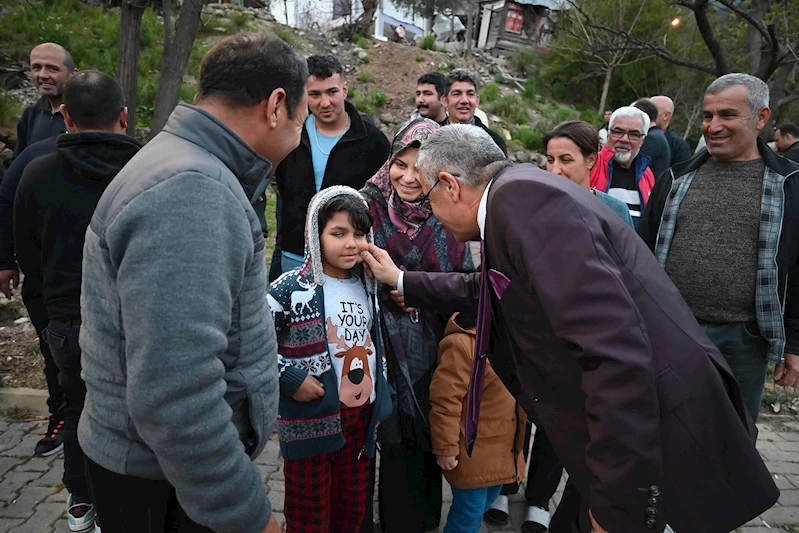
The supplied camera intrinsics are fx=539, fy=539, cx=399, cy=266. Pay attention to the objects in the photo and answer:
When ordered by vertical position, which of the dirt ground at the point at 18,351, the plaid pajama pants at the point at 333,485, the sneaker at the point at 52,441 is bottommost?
the dirt ground at the point at 18,351

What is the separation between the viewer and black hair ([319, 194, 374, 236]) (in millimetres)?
2422

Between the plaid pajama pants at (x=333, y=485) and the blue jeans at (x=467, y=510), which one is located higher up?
the plaid pajama pants at (x=333, y=485)

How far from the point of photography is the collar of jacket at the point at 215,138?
4.47 feet

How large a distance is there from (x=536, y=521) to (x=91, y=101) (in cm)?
311

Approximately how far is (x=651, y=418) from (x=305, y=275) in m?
1.49

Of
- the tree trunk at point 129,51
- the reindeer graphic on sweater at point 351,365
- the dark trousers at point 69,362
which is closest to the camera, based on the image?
the reindeer graphic on sweater at point 351,365

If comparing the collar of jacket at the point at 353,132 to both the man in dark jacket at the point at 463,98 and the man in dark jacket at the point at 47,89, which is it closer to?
the man in dark jacket at the point at 463,98

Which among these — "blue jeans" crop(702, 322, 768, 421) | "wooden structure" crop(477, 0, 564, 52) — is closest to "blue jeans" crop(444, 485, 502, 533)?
"blue jeans" crop(702, 322, 768, 421)

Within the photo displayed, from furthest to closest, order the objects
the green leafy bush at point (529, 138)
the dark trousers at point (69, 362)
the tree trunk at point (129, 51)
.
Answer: the green leafy bush at point (529, 138) → the tree trunk at point (129, 51) → the dark trousers at point (69, 362)

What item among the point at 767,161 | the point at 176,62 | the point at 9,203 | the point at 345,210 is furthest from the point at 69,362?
the point at 176,62

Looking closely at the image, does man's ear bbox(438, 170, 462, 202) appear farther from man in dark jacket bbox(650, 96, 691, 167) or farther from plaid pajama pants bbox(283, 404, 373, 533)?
man in dark jacket bbox(650, 96, 691, 167)

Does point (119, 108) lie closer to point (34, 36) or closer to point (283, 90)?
point (283, 90)

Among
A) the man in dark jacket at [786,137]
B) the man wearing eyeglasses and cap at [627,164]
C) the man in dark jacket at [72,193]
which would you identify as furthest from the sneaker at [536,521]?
the man in dark jacket at [786,137]

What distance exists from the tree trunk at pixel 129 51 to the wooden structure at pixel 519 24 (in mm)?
24707
